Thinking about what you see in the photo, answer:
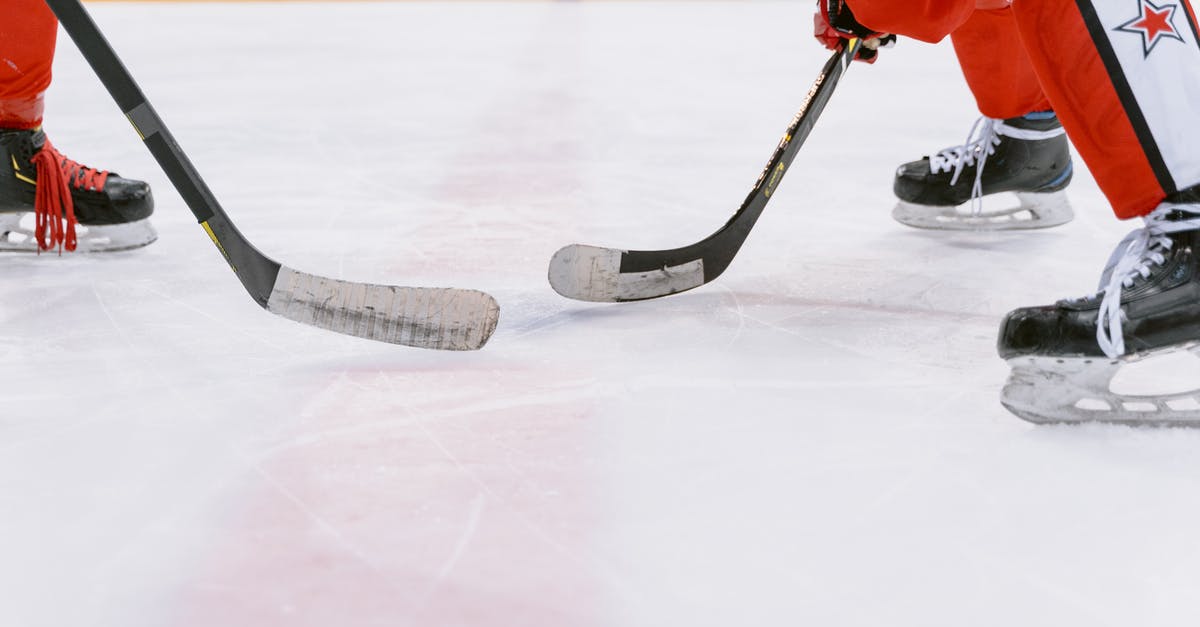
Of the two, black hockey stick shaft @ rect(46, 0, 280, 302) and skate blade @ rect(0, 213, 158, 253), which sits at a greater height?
black hockey stick shaft @ rect(46, 0, 280, 302)

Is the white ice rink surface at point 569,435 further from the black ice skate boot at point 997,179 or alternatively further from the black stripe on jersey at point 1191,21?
the black stripe on jersey at point 1191,21

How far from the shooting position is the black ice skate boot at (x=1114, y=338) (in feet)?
3.22

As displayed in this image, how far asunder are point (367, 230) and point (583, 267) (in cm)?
48

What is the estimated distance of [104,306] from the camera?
1.34 meters

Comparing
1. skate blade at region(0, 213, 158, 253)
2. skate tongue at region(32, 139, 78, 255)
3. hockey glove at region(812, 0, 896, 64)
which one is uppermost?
hockey glove at region(812, 0, 896, 64)

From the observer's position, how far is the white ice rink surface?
0.74 meters

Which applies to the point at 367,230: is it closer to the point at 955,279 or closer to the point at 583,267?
the point at 583,267

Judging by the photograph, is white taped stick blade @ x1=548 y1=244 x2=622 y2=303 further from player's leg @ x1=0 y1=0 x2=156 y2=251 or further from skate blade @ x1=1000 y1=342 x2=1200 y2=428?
player's leg @ x1=0 y1=0 x2=156 y2=251

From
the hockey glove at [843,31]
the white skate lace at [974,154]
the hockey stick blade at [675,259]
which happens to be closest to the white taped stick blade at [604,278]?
the hockey stick blade at [675,259]

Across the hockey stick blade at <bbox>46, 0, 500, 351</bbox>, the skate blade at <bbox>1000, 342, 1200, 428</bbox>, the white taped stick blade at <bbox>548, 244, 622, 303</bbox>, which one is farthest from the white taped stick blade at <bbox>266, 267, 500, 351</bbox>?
the skate blade at <bbox>1000, 342, 1200, 428</bbox>

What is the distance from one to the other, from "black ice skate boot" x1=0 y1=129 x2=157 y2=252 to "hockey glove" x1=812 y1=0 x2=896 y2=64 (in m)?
0.96

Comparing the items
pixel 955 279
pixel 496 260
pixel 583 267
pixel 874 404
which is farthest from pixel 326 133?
pixel 874 404

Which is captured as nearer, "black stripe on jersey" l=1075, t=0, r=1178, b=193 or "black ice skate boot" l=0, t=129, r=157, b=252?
"black stripe on jersey" l=1075, t=0, r=1178, b=193

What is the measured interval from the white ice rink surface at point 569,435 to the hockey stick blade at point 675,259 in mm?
24
